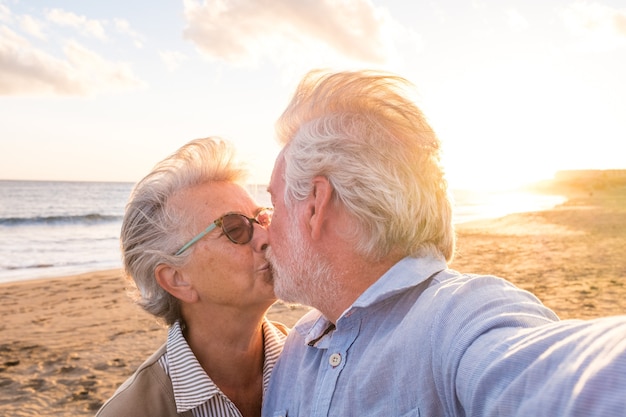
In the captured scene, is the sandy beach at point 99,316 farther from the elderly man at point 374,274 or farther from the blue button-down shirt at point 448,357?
the blue button-down shirt at point 448,357

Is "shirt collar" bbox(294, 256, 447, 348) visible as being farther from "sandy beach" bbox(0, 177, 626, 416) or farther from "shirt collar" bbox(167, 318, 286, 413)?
"sandy beach" bbox(0, 177, 626, 416)

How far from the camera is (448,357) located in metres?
1.46

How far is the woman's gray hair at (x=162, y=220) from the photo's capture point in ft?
9.69

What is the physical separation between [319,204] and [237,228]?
0.95 metres

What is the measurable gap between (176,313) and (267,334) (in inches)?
22.0

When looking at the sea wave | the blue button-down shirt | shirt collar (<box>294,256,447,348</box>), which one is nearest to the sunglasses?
the blue button-down shirt

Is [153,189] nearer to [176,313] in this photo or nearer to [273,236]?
[176,313]

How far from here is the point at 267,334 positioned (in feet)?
10.3

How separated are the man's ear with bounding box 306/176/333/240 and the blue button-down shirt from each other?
0.34 meters

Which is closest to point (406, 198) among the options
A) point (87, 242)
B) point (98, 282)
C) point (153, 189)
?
point (153, 189)

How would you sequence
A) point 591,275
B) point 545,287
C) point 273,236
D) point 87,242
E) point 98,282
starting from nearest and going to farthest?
point 273,236 → point 545,287 → point 591,275 → point 98,282 → point 87,242

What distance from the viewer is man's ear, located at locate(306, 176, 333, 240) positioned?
212 cm

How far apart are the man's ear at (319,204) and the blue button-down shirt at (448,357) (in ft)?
1.12

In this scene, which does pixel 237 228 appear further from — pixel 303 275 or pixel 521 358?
pixel 521 358
